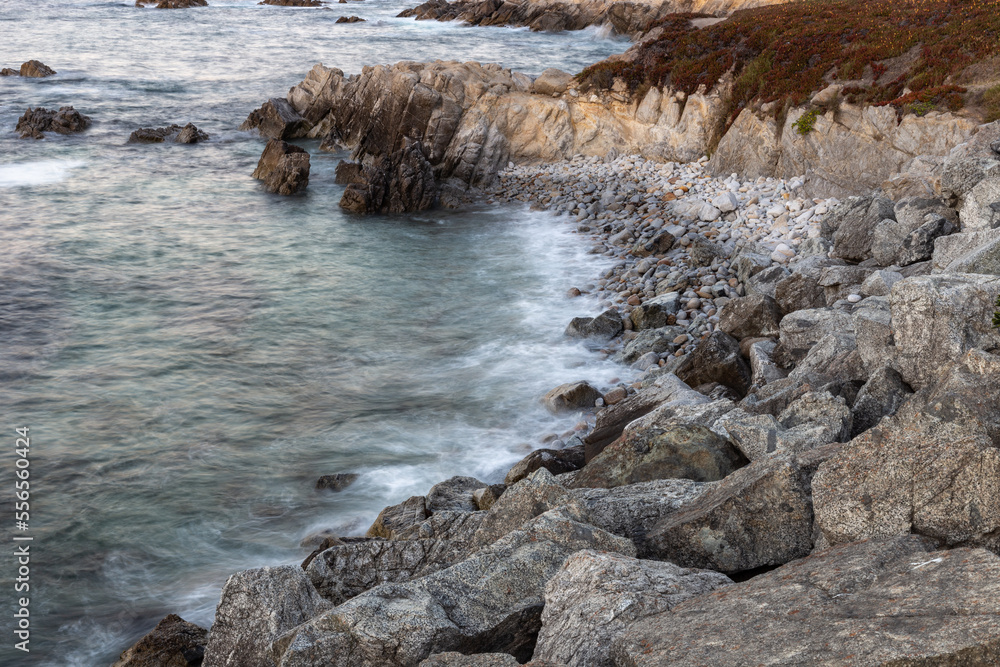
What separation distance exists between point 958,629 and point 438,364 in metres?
14.9

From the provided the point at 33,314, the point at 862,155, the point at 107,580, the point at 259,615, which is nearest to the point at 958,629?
the point at 259,615

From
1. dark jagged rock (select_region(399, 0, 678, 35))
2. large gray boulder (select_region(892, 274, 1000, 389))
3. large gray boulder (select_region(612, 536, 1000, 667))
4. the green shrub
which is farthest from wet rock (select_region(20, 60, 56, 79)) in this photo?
large gray boulder (select_region(612, 536, 1000, 667))

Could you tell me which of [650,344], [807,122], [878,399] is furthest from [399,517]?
[807,122]

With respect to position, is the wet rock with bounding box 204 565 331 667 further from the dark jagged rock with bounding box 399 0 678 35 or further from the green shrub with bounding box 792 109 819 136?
the dark jagged rock with bounding box 399 0 678 35

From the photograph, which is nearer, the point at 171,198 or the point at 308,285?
the point at 308,285

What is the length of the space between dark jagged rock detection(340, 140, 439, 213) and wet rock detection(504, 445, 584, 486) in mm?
19278

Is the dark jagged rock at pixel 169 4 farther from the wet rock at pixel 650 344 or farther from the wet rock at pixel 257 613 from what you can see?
the wet rock at pixel 257 613

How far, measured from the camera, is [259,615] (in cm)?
774

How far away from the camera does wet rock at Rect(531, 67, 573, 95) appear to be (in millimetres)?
33062

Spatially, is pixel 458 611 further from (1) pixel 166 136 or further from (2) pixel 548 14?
(2) pixel 548 14

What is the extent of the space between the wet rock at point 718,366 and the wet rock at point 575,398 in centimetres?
186

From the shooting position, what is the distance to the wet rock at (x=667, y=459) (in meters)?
9.94

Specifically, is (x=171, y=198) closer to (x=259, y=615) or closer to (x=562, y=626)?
(x=259, y=615)

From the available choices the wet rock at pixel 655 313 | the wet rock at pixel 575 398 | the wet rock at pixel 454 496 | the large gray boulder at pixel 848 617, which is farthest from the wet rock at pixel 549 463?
the large gray boulder at pixel 848 617
